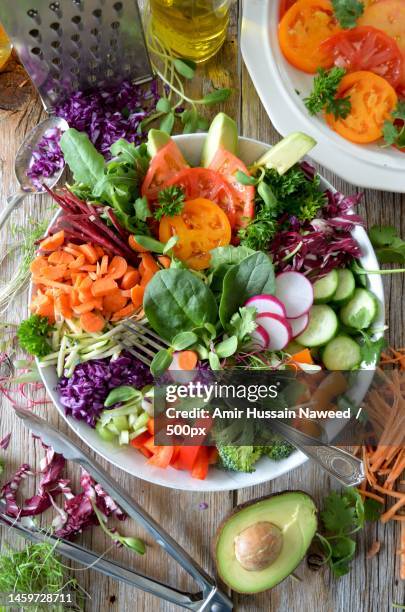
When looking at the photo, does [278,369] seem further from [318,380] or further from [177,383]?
[177,383]

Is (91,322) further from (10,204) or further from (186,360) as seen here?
(10,204)

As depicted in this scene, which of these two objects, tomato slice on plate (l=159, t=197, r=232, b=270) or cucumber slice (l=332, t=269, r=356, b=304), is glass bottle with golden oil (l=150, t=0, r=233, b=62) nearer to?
tomato slice on plate (l=159, t=197, r=232, b=270)

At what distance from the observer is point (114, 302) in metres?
2.10

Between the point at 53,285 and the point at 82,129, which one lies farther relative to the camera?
the point at 82,129

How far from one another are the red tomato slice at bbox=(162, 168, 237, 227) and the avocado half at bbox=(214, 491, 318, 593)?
0.91 meters

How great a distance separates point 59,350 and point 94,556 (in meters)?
0.71

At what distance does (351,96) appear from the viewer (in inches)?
89.7

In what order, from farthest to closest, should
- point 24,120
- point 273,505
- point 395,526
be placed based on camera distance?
1. point 24,120
2. point 395,526
3. point 273,505

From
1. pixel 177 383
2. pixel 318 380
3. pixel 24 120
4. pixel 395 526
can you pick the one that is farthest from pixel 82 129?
pixel 395 526

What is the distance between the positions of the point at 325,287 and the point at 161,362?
0.57m

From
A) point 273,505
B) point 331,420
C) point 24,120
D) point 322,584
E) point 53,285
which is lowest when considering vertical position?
point 322,584

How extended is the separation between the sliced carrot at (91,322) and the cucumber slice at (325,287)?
67 cm

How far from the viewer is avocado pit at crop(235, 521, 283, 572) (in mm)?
2090

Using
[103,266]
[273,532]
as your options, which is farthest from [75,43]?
[273,532]
